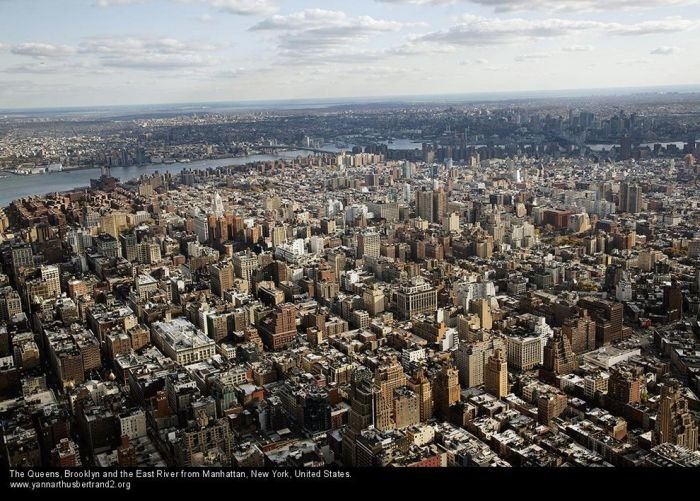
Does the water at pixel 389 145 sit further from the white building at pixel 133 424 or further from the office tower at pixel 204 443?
the office tower at pixel 204 443

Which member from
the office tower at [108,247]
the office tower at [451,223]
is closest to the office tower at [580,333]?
the office tower at [451,223]

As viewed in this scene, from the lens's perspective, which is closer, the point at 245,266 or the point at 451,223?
the point at 245,266

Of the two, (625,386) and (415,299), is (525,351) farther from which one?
(415,299)

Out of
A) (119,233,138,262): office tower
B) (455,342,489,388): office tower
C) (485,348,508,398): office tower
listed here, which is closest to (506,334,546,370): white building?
(455,342,489,388): office tower

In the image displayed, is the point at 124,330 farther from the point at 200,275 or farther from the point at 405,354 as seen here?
the point at 405,354

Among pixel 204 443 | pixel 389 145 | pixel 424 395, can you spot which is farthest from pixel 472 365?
pixel 389 145

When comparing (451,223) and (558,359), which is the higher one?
(451,223)
